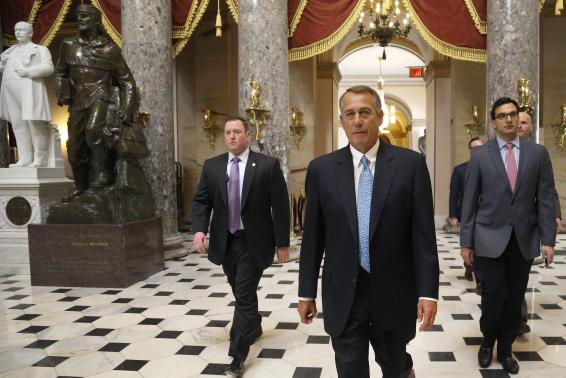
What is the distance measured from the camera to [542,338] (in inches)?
180

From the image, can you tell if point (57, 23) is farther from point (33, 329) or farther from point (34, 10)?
point (33, 329)

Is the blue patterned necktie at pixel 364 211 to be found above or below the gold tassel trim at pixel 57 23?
below

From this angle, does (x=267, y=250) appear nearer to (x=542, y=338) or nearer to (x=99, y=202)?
(x=542, y=338)

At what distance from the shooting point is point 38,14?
9625mm

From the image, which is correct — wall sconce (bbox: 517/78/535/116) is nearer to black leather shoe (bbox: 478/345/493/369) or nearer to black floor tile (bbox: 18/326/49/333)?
black leather shoe (bbox: 478/345/493/369)

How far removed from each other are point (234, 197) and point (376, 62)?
18.8 meters

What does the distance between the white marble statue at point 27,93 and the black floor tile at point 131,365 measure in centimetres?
518

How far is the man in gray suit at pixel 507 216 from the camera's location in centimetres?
367

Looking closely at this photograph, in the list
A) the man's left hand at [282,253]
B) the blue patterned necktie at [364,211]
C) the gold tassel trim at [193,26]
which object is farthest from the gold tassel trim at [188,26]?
the blue patterned necktie at [364,211]

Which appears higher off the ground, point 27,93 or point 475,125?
point 27,93

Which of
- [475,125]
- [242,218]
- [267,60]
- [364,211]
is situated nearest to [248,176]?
[242,218]

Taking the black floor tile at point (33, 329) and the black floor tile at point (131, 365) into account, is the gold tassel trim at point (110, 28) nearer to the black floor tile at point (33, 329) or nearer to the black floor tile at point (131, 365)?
the black floor tile at point (33, 329)

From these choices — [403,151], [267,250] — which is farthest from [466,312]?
[403,151]

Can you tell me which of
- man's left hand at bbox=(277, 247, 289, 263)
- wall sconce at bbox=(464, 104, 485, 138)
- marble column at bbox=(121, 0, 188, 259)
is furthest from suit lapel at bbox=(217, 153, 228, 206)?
wall sconce at bbox=(464, 104, 485, 138)
